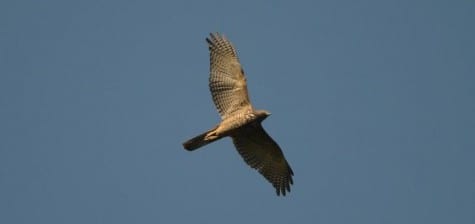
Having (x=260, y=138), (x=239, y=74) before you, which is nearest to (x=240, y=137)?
(x=260, y=138)

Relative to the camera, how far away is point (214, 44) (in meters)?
15.9

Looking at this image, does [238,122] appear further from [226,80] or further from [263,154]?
[263,154]

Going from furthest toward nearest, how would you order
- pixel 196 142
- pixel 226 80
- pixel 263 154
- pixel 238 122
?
pixel 263 154
pixel 226 80
pixel 196 142
pixel 238 122

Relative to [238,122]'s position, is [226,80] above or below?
above

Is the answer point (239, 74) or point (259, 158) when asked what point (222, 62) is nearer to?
point (239, 74)

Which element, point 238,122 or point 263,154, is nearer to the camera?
point 238,122

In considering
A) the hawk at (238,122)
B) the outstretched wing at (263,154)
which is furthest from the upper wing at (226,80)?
the outstretched wing at (263,154)

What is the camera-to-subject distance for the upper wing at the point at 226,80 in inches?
598

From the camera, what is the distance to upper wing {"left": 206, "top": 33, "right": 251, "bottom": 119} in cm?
1518

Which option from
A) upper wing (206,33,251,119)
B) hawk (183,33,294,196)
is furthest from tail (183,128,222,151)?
upper wing (206,33,251,119)

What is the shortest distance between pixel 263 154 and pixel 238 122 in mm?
1516

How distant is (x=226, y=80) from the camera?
15.4 m

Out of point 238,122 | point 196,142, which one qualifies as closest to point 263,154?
point 238,122

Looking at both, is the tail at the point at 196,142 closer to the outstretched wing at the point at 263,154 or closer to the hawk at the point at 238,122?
the hawk at the point at 238,122
